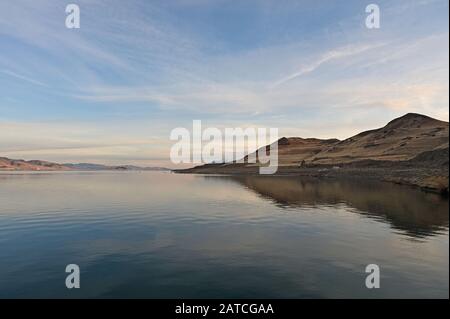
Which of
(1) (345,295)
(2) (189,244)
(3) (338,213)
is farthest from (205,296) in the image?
(3) (338,213)

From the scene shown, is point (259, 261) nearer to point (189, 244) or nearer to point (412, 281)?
point (189, 244)

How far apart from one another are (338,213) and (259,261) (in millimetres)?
28385

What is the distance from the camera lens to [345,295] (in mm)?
18031

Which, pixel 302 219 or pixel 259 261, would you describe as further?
pixel 302 219

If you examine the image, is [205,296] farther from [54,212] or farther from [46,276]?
[54,212]
